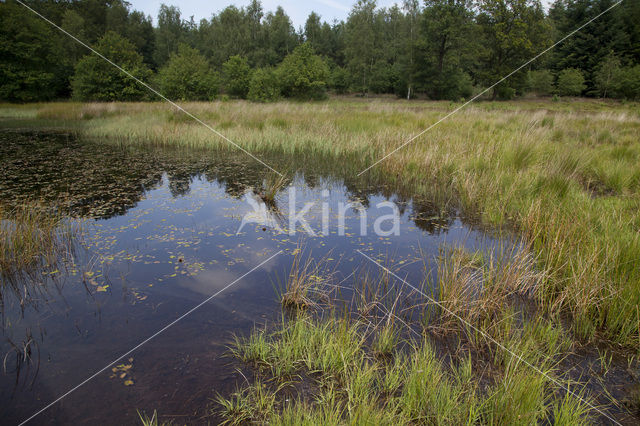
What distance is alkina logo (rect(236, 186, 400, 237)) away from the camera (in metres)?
4.82

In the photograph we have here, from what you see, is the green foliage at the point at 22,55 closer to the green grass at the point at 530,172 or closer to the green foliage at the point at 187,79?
the green foliage at the point at 187,79

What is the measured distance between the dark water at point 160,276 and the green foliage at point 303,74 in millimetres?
24890

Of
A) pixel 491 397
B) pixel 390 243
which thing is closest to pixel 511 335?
pixel 491 397

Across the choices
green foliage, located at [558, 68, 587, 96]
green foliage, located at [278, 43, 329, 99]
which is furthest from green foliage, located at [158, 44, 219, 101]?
green foliage, located at [558, 68, 587, 96]

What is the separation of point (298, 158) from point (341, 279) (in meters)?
5.96

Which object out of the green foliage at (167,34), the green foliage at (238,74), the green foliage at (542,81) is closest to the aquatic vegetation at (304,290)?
the green foliage at (238,74)

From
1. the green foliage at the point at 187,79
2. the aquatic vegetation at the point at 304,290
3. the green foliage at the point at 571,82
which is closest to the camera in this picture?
the aquatic vegetation at the point at 304,290

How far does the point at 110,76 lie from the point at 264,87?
11.1m

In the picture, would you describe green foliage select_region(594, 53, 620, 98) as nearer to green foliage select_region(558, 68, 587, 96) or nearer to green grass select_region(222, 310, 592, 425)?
green foliage select_region(558, 68, 587, 96)

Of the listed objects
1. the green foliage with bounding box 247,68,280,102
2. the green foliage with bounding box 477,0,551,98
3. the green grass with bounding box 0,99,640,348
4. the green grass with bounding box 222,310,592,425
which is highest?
the green foliage with bounding box 477,0,551,98

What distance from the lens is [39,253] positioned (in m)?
3.85

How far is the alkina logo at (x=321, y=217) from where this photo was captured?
4.82m

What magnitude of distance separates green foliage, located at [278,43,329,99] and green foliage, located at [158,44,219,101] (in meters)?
6.90

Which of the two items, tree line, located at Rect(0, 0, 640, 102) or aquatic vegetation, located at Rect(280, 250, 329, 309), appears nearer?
aquatic vegetation, located at Rect(280, 250, 329, 309)
